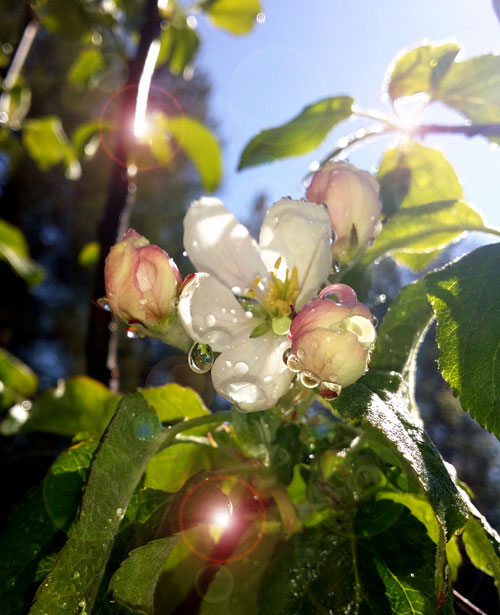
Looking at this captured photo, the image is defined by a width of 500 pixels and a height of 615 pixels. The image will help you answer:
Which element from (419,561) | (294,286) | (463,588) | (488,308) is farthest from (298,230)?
(463,588)

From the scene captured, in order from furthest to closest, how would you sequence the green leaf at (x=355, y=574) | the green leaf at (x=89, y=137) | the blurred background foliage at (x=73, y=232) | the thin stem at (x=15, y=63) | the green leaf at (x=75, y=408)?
the blurred background foliage at (x=73, y=232)
the thin stem at (x=15, y=63)
the green leaf at (x=89, y=137)
the green leaf at (x=75, y=408)
the green leaf at (x=355, y=574)

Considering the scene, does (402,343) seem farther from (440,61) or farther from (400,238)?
(440,61)

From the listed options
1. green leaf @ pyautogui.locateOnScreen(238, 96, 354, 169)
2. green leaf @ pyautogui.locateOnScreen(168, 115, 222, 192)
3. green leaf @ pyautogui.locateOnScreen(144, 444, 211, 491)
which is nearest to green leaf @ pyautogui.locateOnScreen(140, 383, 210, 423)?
green leaf @ pyautogui.locateOnScreen(144, 444, 211, 491)

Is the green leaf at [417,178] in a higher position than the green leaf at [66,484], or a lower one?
higher

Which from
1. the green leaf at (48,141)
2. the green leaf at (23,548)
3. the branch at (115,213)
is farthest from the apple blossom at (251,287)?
the green leaf at (48,141)

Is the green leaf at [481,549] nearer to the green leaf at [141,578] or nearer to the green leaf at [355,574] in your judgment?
the green leaf at [355,574]
